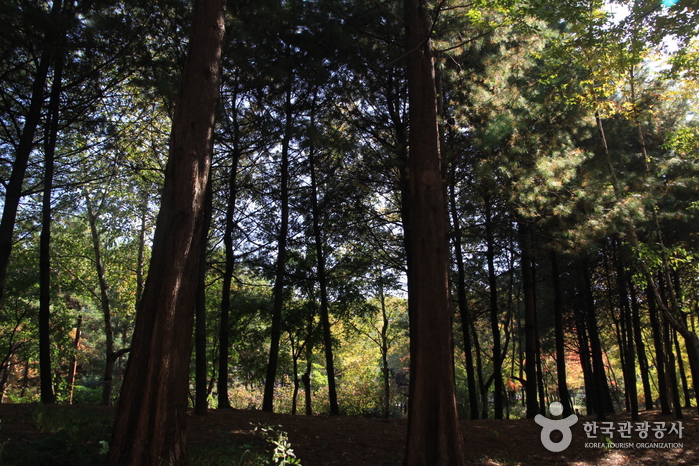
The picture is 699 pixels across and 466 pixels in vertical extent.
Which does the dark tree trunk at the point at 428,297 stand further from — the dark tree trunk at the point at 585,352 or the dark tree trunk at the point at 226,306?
the dark tree trunk at the point at 585,352

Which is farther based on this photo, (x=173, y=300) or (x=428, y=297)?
(x=428, y=297)

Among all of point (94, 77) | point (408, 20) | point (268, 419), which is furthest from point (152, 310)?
point (94, 77)

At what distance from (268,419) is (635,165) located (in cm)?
1034

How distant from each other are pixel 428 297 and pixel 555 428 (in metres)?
5.74

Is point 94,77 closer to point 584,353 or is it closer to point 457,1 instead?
point 457,1

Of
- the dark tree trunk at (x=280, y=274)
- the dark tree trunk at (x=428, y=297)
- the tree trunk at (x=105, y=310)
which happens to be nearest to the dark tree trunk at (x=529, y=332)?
the dark tree trunk at (x=428, y=297)

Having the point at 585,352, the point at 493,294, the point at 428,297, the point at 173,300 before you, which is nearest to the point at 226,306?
the point at 173,300

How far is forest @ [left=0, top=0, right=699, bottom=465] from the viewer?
15.2 ft

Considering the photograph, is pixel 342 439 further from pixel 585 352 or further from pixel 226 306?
pixel 585 352

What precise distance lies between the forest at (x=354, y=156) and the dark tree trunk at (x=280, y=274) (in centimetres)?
9

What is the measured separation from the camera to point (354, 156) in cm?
996

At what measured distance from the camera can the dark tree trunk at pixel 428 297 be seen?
460cm

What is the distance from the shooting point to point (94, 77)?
886 cm

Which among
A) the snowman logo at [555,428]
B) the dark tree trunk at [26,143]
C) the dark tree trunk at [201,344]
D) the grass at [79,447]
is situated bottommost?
the snowman logo at [555,428]
